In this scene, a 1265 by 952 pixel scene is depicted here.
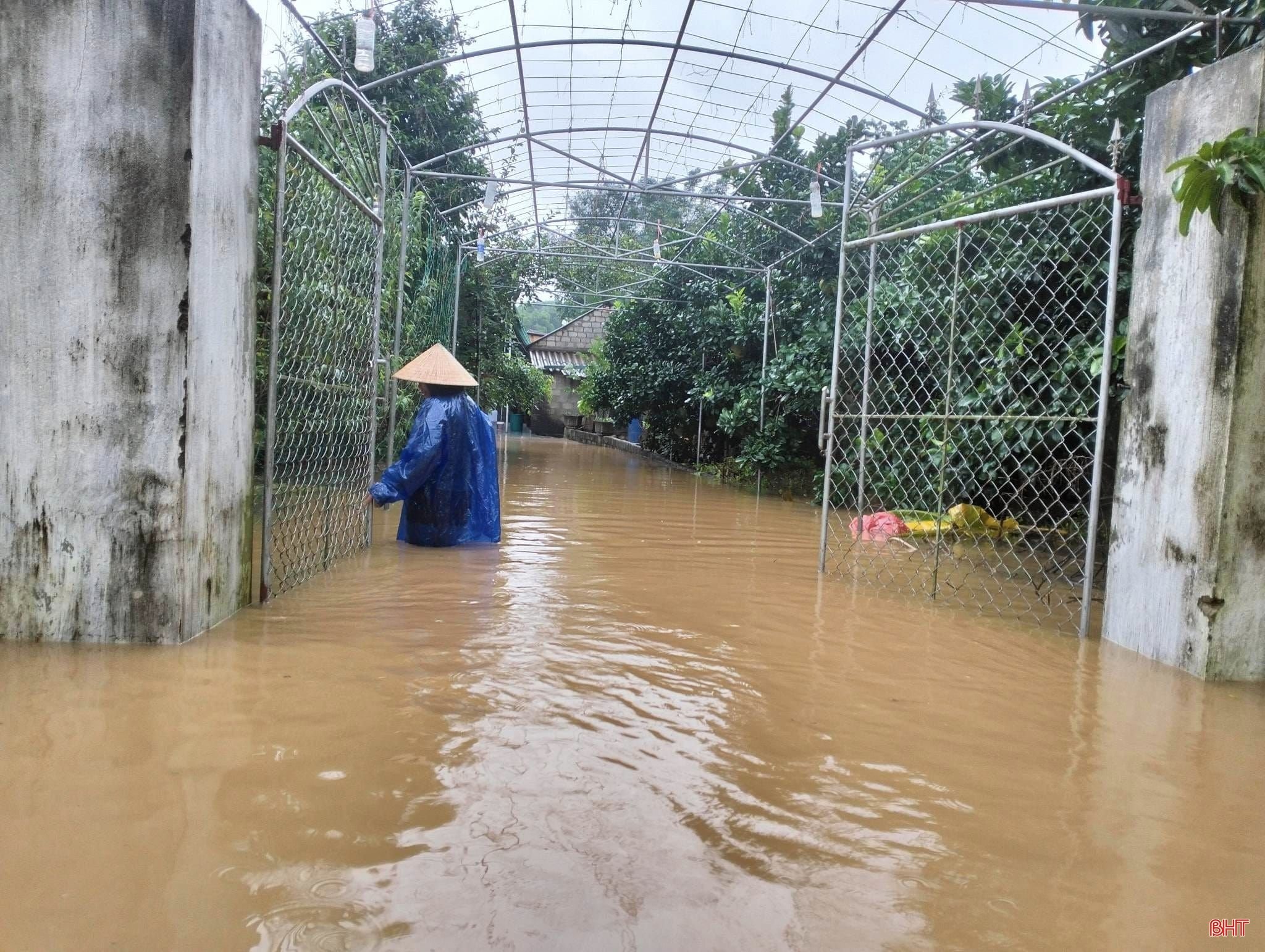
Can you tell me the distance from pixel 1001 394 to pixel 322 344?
4808 millimetres

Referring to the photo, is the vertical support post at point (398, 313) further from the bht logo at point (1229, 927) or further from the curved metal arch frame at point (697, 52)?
the bht logo at point (1229, 927)

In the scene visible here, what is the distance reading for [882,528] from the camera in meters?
8.59

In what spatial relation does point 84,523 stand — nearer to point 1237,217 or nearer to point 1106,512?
point 1237,217

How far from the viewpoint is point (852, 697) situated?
12.5ft

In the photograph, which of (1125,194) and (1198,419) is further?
(1125,194)

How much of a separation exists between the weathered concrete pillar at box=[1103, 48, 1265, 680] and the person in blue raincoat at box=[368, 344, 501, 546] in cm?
420

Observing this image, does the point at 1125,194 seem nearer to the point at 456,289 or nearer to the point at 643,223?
the point at 456,289

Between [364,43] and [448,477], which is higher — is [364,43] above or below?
above

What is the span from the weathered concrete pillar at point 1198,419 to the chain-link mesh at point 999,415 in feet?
1.63

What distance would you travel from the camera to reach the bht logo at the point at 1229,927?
2.16 metres

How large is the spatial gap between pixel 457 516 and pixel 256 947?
5.34 meters

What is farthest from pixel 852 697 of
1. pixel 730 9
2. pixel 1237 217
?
pixel 730 9

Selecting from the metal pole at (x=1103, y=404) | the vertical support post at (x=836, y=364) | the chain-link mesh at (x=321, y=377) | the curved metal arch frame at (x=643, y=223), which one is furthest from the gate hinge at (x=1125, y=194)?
the curved metal arch frame at (x=643, y=223)

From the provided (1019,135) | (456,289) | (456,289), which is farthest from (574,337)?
(1019,135)
